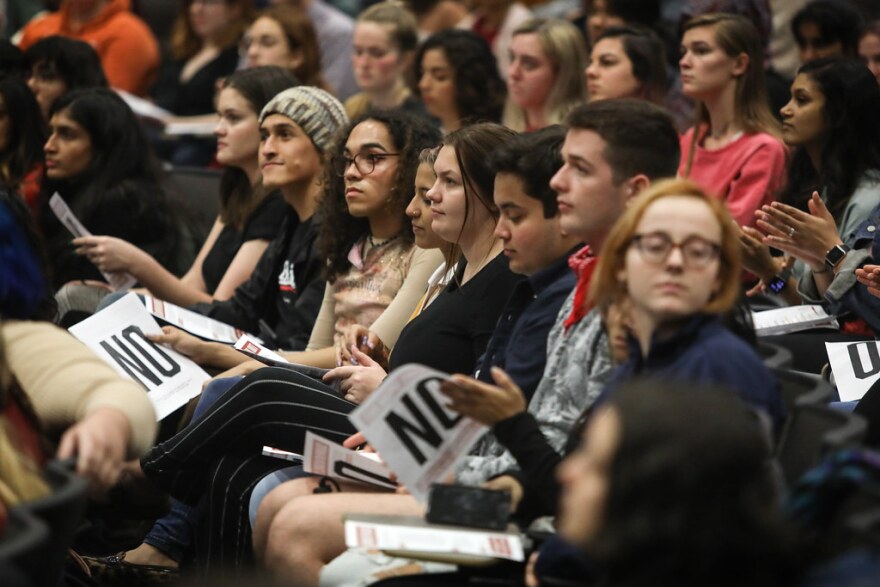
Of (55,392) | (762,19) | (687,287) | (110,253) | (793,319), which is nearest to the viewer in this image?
(687,287)

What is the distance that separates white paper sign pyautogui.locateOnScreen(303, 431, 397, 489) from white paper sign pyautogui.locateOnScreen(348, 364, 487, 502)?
396 millimetres

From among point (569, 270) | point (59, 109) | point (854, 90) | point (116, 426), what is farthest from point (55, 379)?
point (59, 109)

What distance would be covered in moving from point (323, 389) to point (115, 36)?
513 centimetres

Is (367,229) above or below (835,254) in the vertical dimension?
above

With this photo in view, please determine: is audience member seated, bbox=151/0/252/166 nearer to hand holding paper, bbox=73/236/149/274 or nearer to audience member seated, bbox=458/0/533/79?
audience member seated, bbox=458/0/533/79

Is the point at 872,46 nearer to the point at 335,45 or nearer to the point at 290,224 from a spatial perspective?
the point at 290,224

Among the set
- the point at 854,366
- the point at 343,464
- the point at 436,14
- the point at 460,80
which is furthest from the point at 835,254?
the point at 436,14

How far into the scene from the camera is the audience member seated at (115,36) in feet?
27.6

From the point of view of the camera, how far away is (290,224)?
5.48 meters

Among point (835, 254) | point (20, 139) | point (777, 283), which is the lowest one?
point (777, 283)

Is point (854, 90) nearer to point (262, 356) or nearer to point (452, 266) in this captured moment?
point (452, 266)

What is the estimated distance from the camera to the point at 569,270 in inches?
134

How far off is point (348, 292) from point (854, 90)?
75.7 inches

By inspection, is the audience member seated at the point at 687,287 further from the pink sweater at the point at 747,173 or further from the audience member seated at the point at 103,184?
the audience member seated at the point at 103,184
